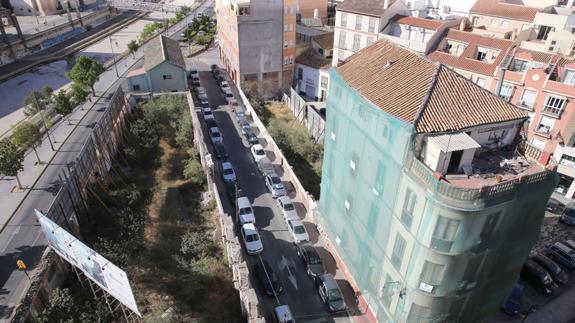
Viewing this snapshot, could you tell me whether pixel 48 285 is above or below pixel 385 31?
below

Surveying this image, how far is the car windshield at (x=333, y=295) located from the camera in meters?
27.7

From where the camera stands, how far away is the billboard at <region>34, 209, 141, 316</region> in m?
18.8

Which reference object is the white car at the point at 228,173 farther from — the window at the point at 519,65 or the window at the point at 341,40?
the window at the point at 519,65

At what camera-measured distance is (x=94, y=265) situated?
20.0 metres

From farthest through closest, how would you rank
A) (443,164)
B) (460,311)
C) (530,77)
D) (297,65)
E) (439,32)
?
1. (297,65)
2. (439,32)
3. (530,77)
4. (460,311)
5. (443,164)

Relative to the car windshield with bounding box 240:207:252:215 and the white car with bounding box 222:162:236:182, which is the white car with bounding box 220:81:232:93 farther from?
the car windshield with bounding box 240:207:252:215

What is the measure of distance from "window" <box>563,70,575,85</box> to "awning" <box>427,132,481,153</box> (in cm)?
2705

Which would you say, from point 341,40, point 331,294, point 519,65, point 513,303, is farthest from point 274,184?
point 519,65

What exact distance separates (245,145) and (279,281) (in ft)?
73.2

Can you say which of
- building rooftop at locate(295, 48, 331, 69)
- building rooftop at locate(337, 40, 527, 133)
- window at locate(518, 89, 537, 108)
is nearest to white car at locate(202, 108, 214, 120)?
building rooftop at locate(295, 48, 331, 69)

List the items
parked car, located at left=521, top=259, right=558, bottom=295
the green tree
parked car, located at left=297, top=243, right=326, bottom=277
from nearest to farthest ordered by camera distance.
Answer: parked car, located at left=297, top=243, right=326, bottom=277 < parked car, located at left=521, top=259, right=558, bottom=295 < the green tree

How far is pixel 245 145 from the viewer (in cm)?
4803

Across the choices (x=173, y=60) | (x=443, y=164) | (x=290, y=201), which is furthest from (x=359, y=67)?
(x=173, y=60)

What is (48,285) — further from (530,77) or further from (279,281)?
(530,77)
